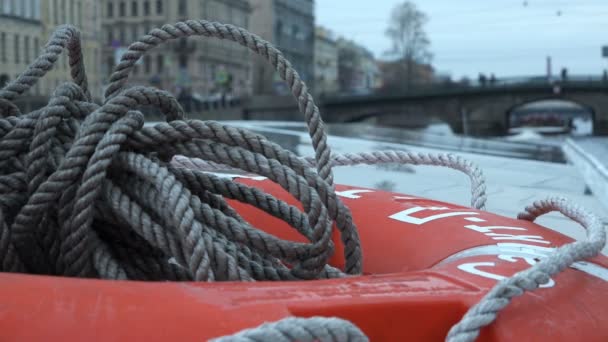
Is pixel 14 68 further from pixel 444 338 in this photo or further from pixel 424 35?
pixel 424 35

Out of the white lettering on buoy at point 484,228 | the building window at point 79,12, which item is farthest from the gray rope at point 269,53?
the building window at point 79,12

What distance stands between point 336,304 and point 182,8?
35405mm

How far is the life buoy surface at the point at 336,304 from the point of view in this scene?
791mm

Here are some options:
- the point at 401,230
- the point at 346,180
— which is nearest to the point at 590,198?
the point at 346,180

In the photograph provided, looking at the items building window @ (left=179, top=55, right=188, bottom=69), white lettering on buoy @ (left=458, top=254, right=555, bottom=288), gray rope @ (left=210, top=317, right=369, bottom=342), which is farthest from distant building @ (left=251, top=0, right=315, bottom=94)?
gray rope @ (left=210, top=317, right=369, bottom=342)

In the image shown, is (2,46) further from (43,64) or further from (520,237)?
(520,237)

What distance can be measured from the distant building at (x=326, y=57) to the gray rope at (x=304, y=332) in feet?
165

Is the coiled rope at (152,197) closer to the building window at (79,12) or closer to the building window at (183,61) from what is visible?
the building window at (79,12)

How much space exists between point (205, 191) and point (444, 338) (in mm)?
452

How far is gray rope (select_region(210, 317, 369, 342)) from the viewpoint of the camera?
734mm

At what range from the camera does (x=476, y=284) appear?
0.96 meters

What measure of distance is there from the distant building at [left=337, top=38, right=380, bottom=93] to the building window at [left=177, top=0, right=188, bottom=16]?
69.2 ft

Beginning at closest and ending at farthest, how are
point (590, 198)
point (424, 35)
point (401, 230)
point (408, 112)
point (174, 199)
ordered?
point (174, 199) < point (401, 230) < point (590, 198) < point (408, 112) < point (424, 35)

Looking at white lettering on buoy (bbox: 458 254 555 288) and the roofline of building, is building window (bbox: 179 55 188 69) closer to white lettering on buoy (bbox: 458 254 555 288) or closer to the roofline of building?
the roofline of building
